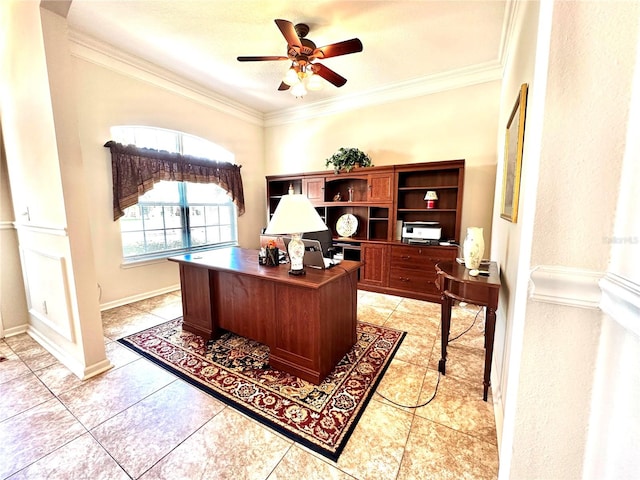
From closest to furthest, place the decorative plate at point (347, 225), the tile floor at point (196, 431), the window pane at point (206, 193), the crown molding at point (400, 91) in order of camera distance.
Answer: the tile floor at point (196, 431) → the crown molding at point (400, 91) → the window pane at point (206, 193) → the decorative plate at point (347, 225)

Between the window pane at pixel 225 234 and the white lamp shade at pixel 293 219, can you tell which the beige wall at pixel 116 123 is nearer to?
the window pane at pixel 225 234

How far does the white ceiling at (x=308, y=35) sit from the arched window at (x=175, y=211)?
36.5 inches

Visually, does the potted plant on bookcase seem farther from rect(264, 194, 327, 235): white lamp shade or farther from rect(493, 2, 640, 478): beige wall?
rect(493, 2, 640, 478): beige wall

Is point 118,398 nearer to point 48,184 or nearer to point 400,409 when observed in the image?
point 48,184

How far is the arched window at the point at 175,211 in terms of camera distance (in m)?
3.40

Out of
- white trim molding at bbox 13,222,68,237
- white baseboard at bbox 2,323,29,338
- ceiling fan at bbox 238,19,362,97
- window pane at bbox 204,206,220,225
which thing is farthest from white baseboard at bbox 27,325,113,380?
ceiling fan at bbox 238,19,362,97

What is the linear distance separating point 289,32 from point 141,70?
2.38m

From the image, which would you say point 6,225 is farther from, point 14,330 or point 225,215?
point 225,215

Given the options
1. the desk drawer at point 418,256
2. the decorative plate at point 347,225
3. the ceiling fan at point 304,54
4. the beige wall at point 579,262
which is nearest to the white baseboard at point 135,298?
the decorative plate at point 347,225

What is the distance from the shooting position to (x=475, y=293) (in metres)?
1.64

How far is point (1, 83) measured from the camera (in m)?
2.21

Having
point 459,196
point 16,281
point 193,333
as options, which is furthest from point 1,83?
point 459,196

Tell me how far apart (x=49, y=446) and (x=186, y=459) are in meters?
0.79

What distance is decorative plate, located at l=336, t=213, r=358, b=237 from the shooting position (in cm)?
421
